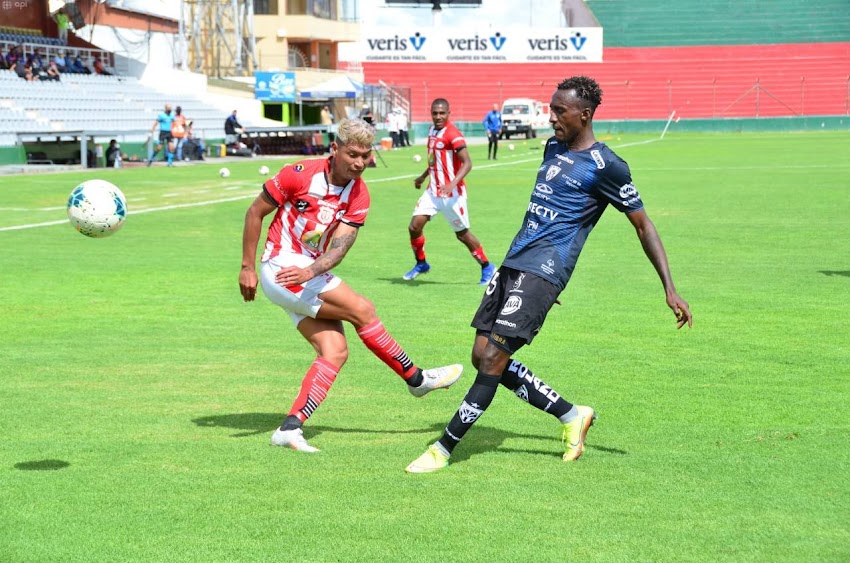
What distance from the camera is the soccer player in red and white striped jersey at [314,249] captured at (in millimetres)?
7184

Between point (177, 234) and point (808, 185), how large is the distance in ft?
55.3

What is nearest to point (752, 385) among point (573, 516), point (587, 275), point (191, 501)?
point (573, 516)

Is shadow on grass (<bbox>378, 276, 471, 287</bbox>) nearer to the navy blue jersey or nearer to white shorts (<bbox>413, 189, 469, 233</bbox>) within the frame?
white shorts (<bbox>413, 189, 469, 233</bbox>)

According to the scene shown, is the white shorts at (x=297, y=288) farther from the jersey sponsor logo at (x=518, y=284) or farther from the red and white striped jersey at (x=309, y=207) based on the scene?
the jersey sponsor logo at (x=518, y=284)

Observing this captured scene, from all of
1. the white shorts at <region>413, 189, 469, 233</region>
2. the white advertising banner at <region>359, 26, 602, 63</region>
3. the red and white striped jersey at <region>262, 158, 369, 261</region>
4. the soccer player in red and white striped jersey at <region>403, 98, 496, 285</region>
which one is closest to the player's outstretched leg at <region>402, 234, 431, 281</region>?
the soccer player in red and white striped jersey at <region>403, 98, 496, 285</region>

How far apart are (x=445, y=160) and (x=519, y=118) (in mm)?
52679

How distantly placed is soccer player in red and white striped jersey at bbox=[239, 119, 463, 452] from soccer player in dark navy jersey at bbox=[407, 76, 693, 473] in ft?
3.03

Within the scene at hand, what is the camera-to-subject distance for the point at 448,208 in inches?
595

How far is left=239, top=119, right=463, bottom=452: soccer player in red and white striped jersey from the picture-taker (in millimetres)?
7184

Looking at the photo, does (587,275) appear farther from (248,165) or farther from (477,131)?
(477,131)

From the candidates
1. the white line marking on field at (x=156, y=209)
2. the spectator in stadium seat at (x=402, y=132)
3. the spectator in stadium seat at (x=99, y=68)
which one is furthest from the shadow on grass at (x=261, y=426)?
the spectator in stadium seat at (x=402, y=132)

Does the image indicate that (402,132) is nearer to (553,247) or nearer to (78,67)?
(78,67)

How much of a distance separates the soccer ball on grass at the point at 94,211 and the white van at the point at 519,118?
58497 mm

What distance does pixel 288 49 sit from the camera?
269 ft
